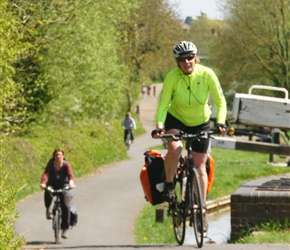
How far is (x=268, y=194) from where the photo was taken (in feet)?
41.1

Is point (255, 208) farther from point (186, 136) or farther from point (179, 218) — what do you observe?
point (186, 136)

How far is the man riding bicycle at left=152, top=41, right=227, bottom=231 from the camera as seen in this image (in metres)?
10.5

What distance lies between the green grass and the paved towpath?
268mm

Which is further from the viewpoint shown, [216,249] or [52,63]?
[52,63]

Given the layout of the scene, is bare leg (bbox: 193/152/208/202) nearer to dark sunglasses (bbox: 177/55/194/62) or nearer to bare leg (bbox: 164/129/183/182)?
bare leg (bbox: 164/129/183/182)

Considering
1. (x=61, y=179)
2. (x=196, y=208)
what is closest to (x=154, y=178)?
(x=196, y=208)

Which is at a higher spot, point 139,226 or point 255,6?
point 255,6

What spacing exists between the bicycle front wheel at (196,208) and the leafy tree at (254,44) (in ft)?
173

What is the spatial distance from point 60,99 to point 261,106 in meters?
12.5

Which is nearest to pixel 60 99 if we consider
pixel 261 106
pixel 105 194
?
pixel 105 194

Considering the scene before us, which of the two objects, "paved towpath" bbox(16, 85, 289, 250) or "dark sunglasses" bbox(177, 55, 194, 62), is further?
"paved towpath" bbox(16, 85, 289, 250)

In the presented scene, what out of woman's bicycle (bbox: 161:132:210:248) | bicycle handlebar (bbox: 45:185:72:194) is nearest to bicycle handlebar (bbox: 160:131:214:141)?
woman's bicycle (bbox: 161:132:210:248)

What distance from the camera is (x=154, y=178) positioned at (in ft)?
37.5

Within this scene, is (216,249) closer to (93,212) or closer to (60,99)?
(93,212)
